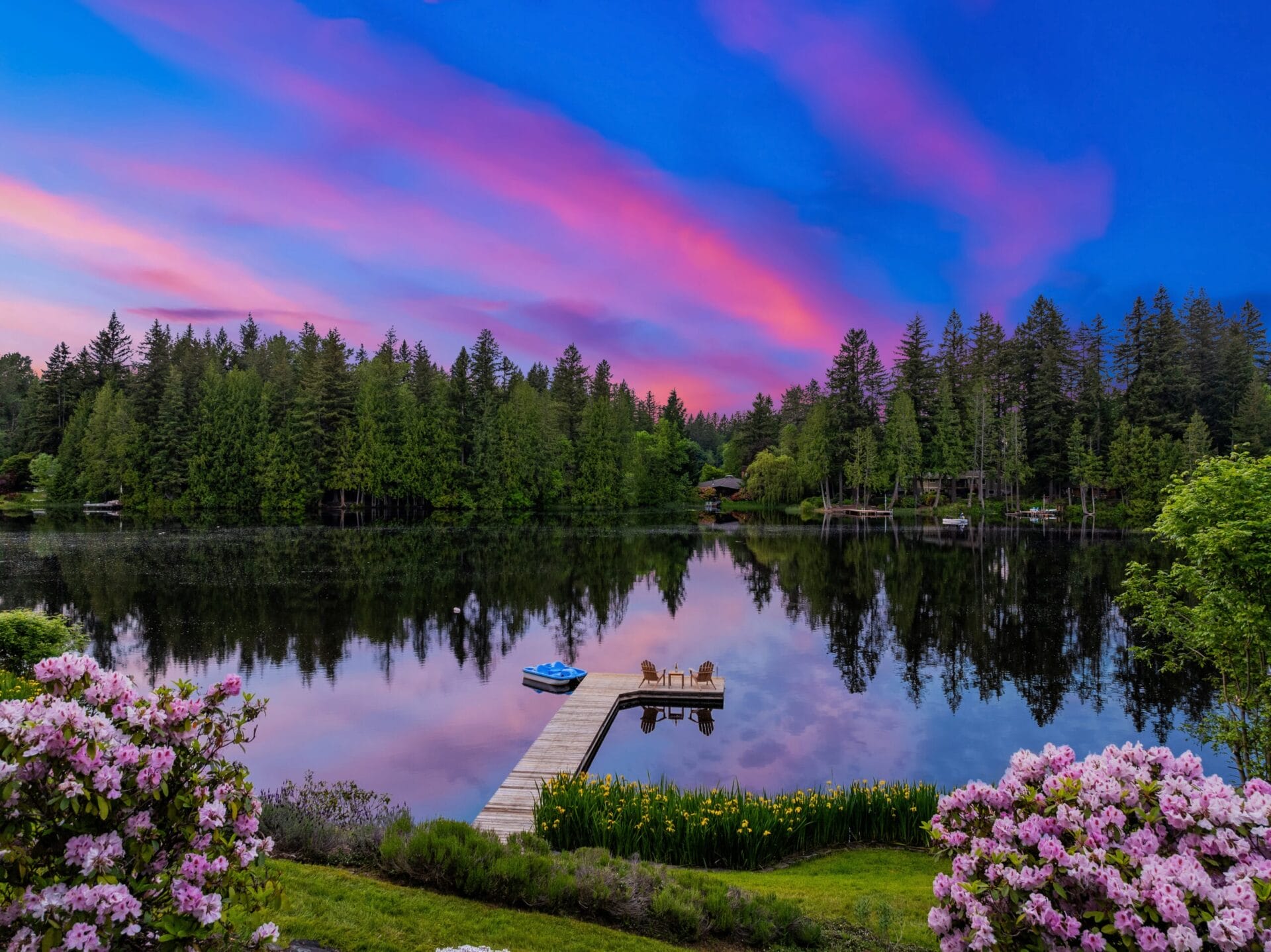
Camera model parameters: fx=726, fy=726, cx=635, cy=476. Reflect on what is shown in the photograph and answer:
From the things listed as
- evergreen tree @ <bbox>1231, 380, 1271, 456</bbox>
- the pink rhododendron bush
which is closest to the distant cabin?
evergreen tree @ <bbox>1231, 380, 1271, 456</bbox>

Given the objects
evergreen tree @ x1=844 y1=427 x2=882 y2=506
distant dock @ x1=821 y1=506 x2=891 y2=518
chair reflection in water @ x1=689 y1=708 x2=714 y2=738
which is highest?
evergreen tree @ x1=844 y1=427 x2=882 y2=506

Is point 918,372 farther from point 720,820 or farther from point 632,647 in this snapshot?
point 720,820

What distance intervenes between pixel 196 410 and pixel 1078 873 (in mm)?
86962

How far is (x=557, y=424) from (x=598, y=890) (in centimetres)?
8694

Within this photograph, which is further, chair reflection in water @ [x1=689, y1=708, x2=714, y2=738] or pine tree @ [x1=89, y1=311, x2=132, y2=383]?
pine tree @ [x1=89, y1=311, x2=132, y2=383]

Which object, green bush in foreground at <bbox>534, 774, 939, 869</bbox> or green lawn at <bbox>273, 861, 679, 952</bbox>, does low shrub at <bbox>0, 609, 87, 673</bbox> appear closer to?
green bush in foreground at <bbox>534, 774, 939, 869</bbox>

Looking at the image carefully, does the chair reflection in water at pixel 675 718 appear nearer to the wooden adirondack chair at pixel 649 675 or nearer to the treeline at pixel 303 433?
the wooden adirondack chair at pixel 649 675

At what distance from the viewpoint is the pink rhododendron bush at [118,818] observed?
2.92 meters

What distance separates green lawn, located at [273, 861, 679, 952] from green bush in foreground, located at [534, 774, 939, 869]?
326 cm

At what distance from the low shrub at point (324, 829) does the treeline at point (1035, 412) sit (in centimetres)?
6928

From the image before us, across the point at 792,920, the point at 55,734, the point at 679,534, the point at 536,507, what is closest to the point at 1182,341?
the point at 679,534

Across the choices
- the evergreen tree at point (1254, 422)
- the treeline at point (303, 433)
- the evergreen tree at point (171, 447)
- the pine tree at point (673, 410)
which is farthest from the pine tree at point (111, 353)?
the evergreen tree at point (1254, 422)

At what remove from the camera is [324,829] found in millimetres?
8039

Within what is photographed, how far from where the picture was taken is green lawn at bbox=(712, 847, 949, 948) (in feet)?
23.0
